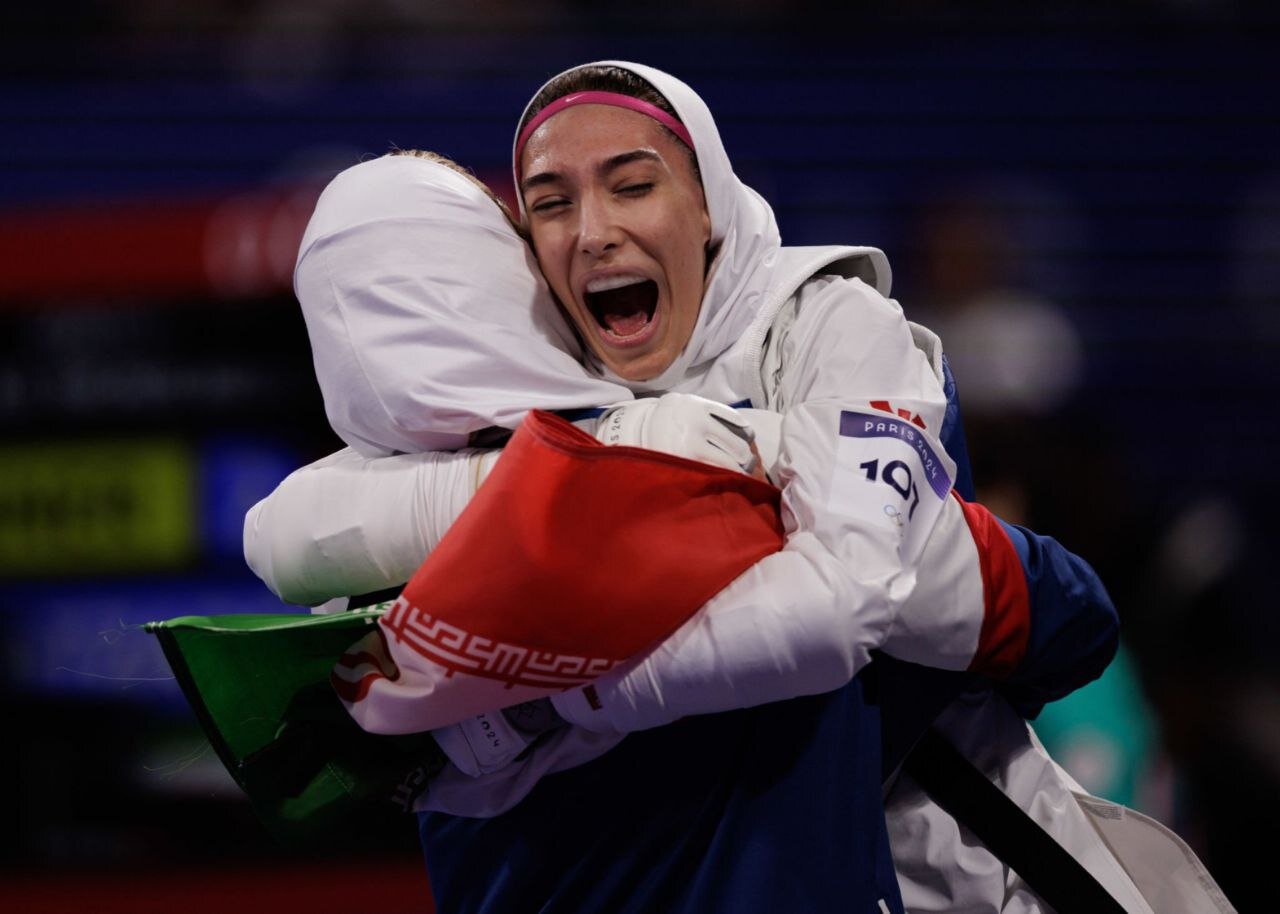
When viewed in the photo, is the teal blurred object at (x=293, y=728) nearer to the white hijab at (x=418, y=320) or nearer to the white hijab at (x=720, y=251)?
the white hijab at (x=418, y=320)

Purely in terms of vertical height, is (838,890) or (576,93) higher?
(576,93)

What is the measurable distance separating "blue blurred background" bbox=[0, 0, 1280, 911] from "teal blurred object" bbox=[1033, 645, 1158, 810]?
1 cm

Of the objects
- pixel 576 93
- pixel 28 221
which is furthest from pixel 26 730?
pixel 576 93

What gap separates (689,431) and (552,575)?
0.81ft

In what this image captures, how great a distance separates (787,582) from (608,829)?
0.39 m

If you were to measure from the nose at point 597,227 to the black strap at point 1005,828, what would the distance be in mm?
730

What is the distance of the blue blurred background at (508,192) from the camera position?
4094 mm

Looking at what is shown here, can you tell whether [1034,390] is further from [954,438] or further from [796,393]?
[796,393]

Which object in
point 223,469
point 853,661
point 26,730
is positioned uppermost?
point 853,661

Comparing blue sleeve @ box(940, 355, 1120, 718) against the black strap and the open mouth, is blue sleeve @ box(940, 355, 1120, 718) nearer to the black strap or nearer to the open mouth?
the black strap

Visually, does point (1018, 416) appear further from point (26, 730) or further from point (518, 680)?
point (26, 730)

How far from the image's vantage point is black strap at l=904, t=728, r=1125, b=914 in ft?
5.84

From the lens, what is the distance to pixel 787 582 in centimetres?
152

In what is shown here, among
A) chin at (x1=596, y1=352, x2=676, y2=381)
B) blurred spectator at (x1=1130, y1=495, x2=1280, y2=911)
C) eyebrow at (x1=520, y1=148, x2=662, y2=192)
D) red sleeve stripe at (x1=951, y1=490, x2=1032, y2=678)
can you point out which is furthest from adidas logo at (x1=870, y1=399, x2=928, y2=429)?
blurred spectator at (x1=1130, y1=495, x2=1280, y2=911)
